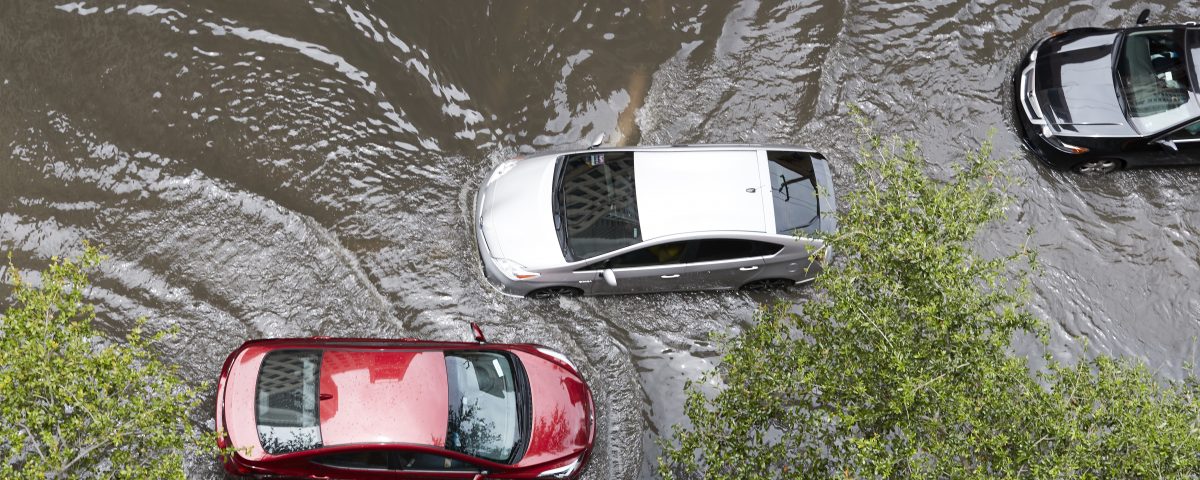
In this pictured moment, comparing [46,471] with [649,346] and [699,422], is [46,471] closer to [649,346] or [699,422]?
[699,422]

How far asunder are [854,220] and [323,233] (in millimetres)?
5772

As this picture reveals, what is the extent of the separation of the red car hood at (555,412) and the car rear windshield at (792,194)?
272 cm

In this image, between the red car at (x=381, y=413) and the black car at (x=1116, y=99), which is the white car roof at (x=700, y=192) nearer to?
the red car at (x=381, y=413)

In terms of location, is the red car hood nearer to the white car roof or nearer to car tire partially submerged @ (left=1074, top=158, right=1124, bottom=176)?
the white car roof

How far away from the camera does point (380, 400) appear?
23.5ft

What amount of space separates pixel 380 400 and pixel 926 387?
4.57m

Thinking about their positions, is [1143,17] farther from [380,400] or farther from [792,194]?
[380,400]

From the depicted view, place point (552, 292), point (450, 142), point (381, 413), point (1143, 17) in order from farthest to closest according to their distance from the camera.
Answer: point (1143, 17)
point (450, 142)
point (552, 292)
point (381, 413)

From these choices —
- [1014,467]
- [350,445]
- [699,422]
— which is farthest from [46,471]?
[1014,467]

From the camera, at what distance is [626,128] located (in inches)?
401

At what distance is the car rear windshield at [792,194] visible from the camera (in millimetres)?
8656

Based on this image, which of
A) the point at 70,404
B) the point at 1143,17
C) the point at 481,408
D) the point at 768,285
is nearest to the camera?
the point at 70,404

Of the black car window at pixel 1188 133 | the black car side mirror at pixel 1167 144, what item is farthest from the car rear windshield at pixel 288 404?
the black car window at pixel 1188 133

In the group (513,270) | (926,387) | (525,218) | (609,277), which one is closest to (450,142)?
(525,218)
